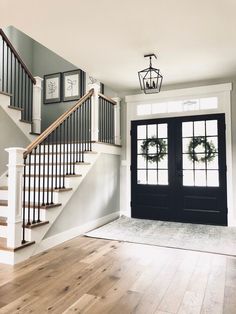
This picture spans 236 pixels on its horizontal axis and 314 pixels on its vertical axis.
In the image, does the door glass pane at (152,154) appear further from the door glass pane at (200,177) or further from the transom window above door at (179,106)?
the door glass pane at (200,177)

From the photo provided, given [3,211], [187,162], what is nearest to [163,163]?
[187,162]

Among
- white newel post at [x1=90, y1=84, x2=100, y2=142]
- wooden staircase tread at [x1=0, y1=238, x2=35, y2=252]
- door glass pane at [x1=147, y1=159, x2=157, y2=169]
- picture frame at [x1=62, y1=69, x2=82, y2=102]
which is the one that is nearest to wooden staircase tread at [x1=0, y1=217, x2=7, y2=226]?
wooden staircase tread at [x1=0, y1=238, x2=35, y2=252]

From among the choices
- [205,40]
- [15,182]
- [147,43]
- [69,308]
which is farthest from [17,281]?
[205,40]

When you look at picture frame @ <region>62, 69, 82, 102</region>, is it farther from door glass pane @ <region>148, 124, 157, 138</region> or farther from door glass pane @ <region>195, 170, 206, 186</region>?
door glass pane @ <region>195, 170, 206, 186</region>

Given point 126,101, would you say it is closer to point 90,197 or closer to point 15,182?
point 90,197

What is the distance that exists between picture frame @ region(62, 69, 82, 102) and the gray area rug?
3.12 m

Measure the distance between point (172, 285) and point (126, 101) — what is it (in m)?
Answer: 4.01

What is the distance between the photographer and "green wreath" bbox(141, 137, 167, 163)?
5.15 meters

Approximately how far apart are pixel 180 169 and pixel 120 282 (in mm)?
3021

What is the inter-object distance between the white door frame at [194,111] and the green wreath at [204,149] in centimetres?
27

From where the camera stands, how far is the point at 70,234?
3.75m

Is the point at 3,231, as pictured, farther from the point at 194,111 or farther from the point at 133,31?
the point at 194,111

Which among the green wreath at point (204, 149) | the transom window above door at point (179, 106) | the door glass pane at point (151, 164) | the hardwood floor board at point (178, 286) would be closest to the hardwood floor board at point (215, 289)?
the hardwood floor board at point (178, 286)

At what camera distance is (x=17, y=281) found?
237cm
